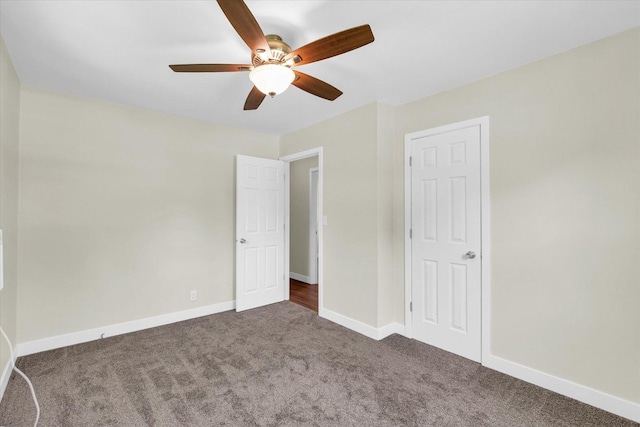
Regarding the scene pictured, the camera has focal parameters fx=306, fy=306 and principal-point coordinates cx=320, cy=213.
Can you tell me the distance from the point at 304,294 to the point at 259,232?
132 centimetres

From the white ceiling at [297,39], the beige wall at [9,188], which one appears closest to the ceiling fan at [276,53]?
the white ceiling at [297,39]

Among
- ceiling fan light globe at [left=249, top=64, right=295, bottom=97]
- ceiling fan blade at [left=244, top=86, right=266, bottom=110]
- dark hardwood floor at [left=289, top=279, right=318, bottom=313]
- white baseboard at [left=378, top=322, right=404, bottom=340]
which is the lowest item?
dark hardwood floor at [left=289, top=279, right=318, bottom=313]

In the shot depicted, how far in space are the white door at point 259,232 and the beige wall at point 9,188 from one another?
199cm

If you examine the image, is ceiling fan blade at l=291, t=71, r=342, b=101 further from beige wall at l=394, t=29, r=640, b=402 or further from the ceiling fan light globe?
beige wall at l=394, t=29, r=640, b=402

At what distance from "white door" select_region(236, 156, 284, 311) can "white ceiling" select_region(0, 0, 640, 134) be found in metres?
1.32

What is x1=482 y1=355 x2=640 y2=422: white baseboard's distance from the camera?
6.25 feet

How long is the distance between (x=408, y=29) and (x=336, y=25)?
17.9 inches

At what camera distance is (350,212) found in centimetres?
336

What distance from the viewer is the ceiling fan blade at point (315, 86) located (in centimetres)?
205

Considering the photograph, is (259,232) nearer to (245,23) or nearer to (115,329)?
(115,329)

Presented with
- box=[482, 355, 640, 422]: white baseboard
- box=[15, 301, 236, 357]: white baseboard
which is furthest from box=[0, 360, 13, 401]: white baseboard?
box=[482, 355, 640, 422]: white baseboard

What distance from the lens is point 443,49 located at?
2.14m

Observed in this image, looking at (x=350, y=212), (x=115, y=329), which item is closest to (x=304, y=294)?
(x=350, y=212)

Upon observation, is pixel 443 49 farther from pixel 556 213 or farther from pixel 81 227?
pixel 81 227
